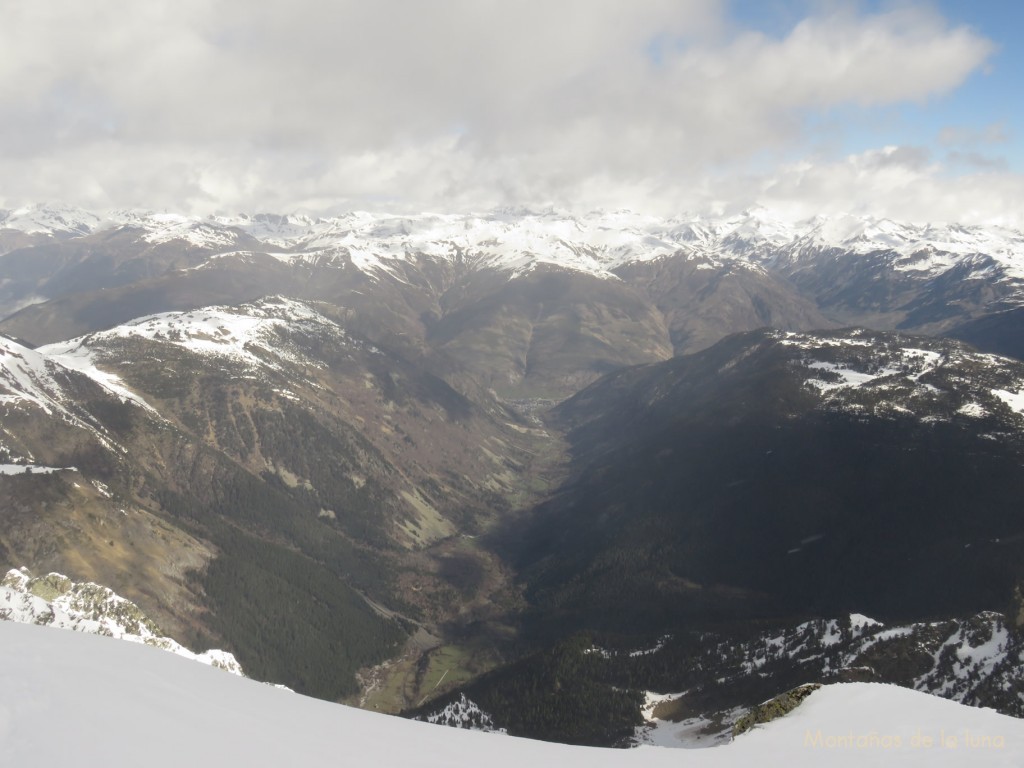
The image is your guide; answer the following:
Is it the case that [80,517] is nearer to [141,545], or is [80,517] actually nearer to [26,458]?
[141,545]

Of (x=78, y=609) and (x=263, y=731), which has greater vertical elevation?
(x=263, y=731)

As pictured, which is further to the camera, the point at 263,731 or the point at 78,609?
the point at 78,609

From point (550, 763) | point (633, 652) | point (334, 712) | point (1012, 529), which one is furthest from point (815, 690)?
point (1012, 529)

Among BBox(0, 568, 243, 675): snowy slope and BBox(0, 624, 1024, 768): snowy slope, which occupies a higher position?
BBox(0, 624, 1024, 768): snowy slope

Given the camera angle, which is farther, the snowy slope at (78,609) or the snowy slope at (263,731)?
the snowy slope at (78,609)

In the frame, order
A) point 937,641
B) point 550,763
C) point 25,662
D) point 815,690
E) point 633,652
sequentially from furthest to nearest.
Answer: point 633,652 < point 937,641 < point 815,690 < point 550,763 < point 25,662
